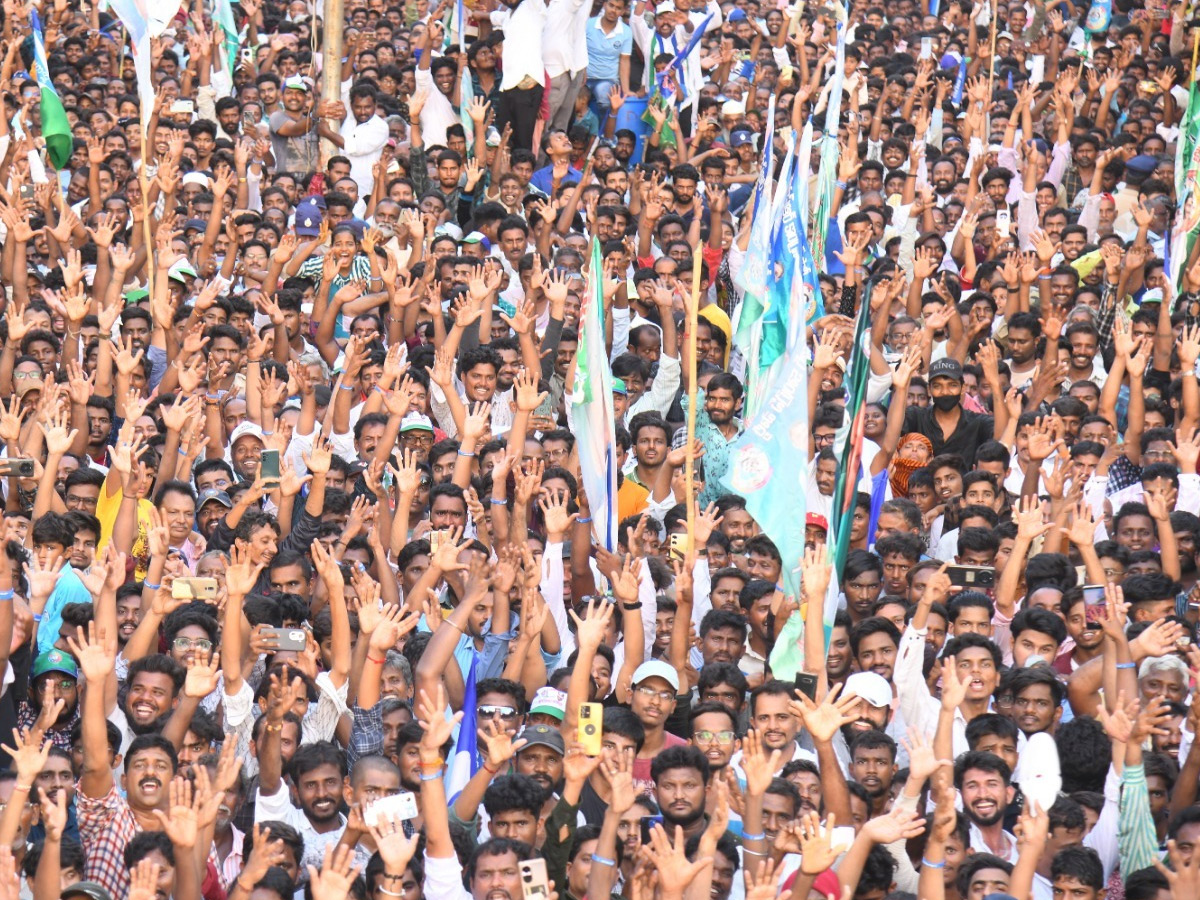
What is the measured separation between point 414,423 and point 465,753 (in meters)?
2.63

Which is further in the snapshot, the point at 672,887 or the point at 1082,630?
the point at 1082,630

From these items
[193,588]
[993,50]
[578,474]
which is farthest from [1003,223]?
[193,588]

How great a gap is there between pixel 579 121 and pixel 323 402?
4745 millimetres

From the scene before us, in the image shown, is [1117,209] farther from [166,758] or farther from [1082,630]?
[166,758]

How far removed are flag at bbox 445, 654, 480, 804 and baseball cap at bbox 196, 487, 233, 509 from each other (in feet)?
6.67

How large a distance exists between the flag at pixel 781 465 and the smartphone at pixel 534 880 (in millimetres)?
2046

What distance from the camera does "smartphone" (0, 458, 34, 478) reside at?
685 centimetres

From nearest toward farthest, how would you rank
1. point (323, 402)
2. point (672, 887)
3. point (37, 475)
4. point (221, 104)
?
point (672, 887) < point (37, 475) < point (323, 402) < point (221, 104)

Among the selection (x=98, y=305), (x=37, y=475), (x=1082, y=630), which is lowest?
(x=1082, y=630)

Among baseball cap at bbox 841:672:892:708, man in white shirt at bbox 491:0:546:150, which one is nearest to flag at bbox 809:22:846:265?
man in white shirt at bbox 491:0:546:150

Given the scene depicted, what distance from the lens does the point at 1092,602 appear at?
7.05 m

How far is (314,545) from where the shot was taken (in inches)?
272

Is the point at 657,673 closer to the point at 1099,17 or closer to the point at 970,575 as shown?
the point at 970,575

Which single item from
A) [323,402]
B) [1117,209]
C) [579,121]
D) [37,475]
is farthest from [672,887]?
[579,121]
